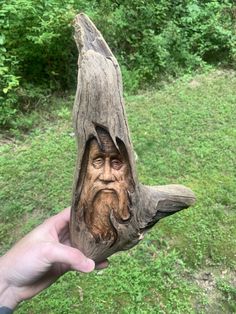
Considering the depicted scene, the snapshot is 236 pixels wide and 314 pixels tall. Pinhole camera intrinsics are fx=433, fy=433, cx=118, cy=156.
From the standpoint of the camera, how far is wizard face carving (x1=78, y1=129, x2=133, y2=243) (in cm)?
174

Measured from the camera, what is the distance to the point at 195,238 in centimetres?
326

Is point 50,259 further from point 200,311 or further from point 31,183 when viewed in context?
point 31,183

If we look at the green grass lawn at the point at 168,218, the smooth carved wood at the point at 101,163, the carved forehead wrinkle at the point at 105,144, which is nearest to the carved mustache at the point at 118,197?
the smooth carved wood at the point at 101,163

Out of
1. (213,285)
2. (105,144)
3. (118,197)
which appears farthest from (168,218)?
(105,144)

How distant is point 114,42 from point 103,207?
4114 mm

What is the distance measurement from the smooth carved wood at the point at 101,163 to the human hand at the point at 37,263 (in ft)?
0.35

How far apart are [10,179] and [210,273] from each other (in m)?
1.81

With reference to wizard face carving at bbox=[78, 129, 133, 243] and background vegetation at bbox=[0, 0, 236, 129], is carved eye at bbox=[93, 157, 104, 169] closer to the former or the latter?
wizard face carving at bbox=[78, 129, 133, 243]

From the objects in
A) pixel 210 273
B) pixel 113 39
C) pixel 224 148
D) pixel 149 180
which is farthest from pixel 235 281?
pixel 113 39

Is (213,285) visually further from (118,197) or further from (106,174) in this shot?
(106,174)

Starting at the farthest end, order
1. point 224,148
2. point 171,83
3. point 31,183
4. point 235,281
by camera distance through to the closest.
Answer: point 171,83, point 224,148, point 31,183, point 235,281

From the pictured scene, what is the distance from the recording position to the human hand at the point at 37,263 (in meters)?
1.80

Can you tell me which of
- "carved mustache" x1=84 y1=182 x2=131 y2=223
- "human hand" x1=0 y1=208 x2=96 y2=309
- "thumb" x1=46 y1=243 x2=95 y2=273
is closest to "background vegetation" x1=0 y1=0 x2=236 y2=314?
"human hand" x1=0 y1=208 x2=96 y2=309

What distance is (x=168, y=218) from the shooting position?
3420mm
